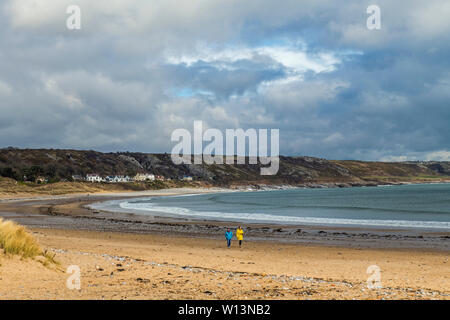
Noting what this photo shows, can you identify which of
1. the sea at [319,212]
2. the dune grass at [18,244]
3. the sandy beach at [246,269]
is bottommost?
the sea at [319,212]

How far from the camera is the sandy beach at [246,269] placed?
9.23 meters

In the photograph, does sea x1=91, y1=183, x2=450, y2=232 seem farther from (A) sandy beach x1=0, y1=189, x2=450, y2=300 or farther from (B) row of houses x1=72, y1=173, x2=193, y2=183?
(B) row of houses x1=72, y1=173, x2=193, y2=183

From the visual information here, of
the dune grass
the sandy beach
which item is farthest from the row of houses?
the dune grass

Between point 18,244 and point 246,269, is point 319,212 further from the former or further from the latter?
point 18,244

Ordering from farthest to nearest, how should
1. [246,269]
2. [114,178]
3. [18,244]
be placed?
[114,178], [246,269], [18,244]

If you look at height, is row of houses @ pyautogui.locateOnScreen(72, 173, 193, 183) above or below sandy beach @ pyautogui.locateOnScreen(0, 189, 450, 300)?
below

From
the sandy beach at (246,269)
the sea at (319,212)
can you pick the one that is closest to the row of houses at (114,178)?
the sea at (319,212)

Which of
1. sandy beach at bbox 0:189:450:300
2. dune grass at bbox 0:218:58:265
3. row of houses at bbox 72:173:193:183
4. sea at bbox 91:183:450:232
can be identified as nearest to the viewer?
sandy beach at bbox 0:189:450:300

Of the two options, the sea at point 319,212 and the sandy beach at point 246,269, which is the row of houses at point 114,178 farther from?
the sandy beach at point 246,269

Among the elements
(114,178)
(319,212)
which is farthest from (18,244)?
(114,178)

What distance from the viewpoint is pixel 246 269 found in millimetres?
13906

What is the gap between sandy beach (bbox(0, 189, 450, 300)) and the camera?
923 centimetres

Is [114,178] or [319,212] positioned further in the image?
[114,178]
